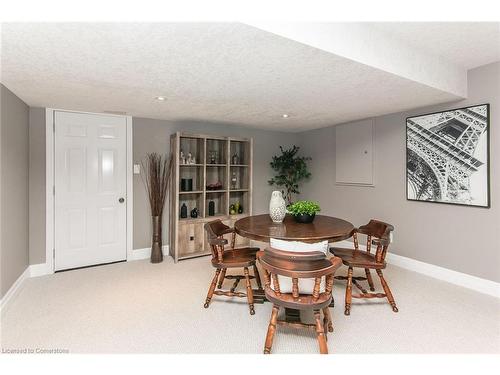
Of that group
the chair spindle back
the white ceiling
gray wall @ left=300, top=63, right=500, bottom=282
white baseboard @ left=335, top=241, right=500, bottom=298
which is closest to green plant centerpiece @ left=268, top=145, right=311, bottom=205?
gray wall @ left=300, top=63, right=500, bottom=282

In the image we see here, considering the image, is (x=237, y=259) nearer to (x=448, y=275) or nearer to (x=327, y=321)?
(x=327, y=321)

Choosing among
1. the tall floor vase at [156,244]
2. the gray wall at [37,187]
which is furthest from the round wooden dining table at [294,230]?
the gray wall at [37,187]

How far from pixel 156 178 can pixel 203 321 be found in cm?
Answer: 230

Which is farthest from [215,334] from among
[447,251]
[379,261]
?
[447,251]

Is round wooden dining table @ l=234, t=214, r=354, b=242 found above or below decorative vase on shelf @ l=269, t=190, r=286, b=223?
below

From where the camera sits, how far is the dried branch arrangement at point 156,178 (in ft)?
12.8

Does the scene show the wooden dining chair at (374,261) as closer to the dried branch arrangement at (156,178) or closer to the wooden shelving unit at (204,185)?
the wooden shelving unit at (204,185)

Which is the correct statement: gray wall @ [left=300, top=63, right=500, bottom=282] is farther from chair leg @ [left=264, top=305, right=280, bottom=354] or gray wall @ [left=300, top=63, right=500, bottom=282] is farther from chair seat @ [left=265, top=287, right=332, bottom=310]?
chair leg @ [left=264, top=305, right=280, bottom=354]

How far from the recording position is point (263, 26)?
62.6 inches

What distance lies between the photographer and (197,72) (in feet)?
7.37

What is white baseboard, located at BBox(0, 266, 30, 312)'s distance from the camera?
2495 mm

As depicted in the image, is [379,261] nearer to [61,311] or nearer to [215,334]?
[215,334]

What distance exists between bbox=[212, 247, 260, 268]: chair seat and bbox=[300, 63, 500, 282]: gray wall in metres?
2.25

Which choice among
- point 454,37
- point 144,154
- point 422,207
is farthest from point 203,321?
point 454,37
